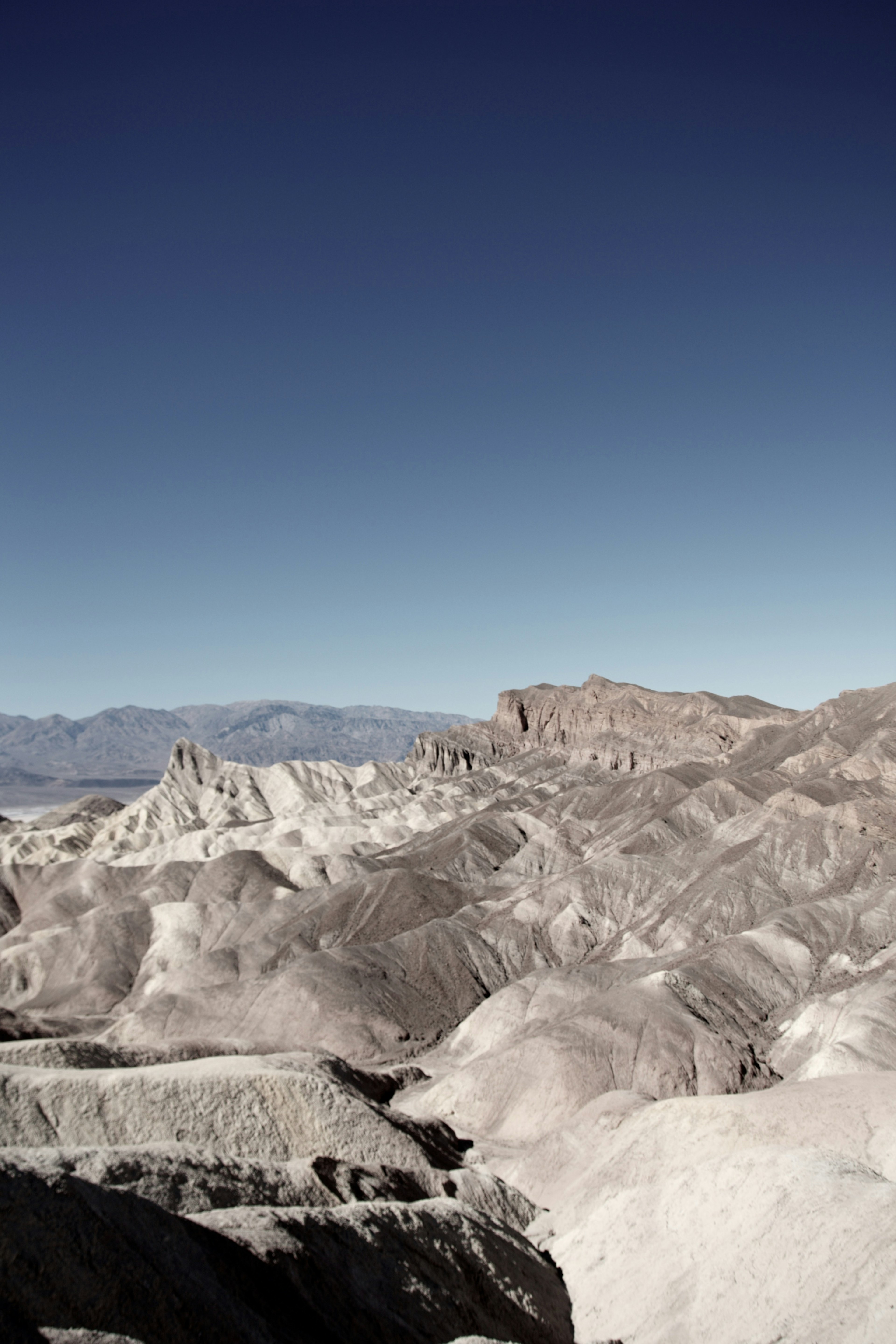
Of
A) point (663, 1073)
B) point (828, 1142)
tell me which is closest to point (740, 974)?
point (663, 1073)

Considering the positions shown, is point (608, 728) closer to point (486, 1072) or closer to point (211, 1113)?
point (486, 1072)

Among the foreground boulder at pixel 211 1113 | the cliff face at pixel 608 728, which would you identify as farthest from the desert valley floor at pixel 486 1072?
the cliff face at pixel 608 728

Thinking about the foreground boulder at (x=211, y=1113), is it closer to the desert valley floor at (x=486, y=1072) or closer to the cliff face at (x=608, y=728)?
the desert valley floor at (x=486, y=1072)

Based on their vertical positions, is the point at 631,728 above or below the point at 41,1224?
above

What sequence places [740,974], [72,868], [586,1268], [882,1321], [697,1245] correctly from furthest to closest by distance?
[72,868] < [740,974] < [586,1268] < [697,1245] < [882,1321]

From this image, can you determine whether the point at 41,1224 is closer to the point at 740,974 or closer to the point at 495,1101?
the point at 495,1101
